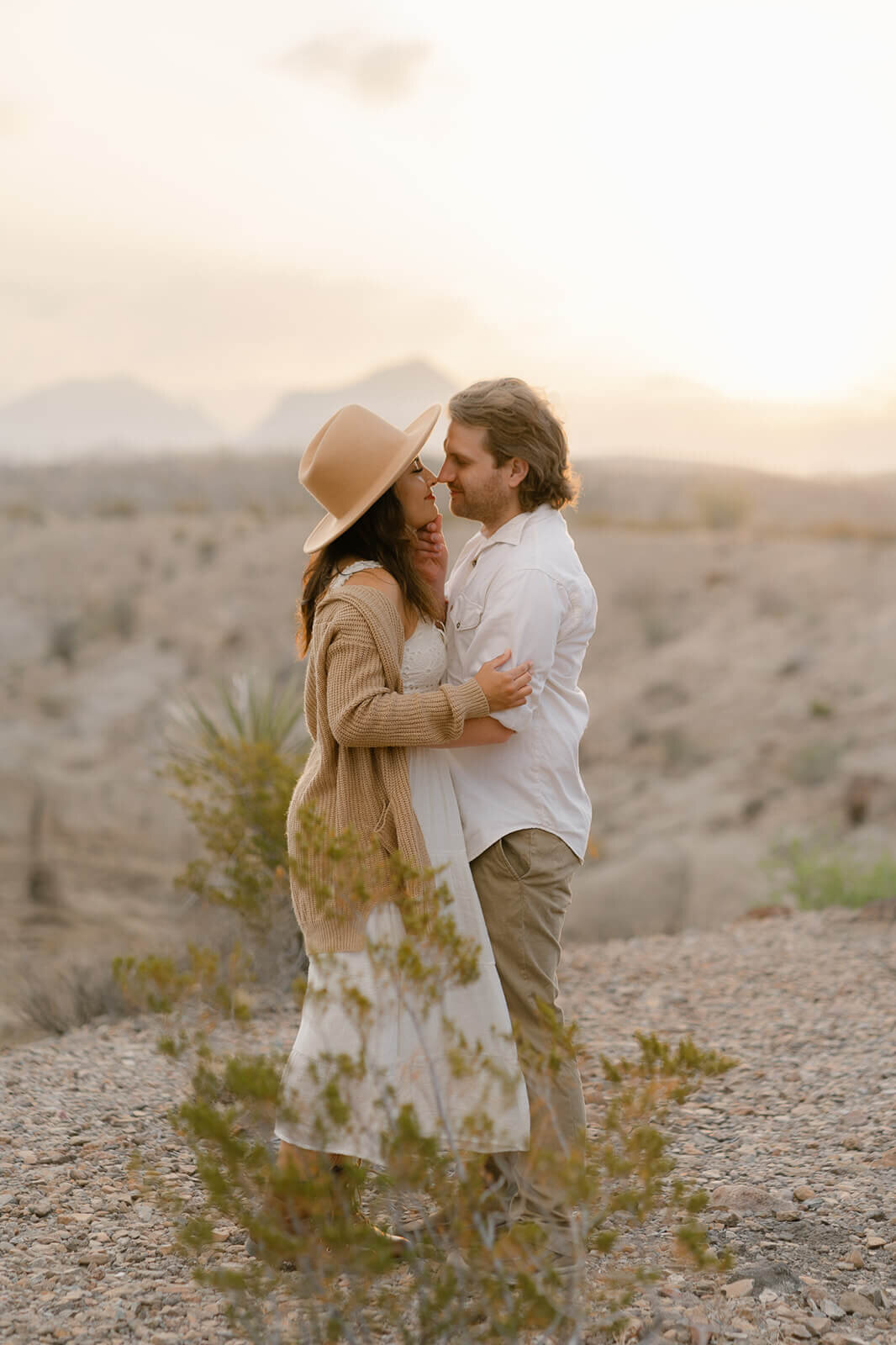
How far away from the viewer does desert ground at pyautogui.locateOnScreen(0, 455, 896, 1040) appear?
36.6 feet

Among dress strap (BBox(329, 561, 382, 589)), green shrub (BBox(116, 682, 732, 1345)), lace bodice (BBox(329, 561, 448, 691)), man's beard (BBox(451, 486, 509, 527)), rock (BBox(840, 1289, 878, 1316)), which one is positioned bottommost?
rock (BBox(840, 1289, 878, 1316))

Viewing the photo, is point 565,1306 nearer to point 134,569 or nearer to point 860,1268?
point 860,1268

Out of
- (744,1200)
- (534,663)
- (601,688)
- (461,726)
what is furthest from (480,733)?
(601,688)

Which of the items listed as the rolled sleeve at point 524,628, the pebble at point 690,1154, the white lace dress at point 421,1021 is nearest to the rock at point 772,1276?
the pebble at point 690,1154

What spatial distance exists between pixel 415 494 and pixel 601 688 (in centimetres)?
1689

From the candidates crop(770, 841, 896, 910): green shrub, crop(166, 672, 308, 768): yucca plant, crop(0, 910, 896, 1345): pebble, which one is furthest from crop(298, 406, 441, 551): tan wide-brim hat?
crop(770, 841, 896, 910): green shrub

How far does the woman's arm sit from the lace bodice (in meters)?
0.18

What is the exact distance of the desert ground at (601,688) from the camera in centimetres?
1115

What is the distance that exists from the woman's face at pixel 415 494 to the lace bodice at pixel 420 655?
182mm

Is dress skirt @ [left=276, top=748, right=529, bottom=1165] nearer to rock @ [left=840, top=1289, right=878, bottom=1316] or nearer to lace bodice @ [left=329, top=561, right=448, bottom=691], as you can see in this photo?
lace bodice @ [left=329, top=561, right=448, bottom=691]

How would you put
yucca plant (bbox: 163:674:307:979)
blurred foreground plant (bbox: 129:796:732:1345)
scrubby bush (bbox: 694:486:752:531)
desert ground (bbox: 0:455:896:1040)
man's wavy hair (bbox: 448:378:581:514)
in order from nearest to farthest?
blurred foreground plant (bbox: 129:796:732:1345) < man's wavy hair (bbox: 448:378:581:514) < yucca plant (bbox: 163:674:307:979) < desert ground (bbox: 0:455:896:1040) < scrubby bush (bbox: 694:486:752:531)

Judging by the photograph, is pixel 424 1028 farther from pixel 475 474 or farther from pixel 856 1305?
pixel 475 474

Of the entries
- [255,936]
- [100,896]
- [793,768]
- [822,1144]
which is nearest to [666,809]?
[793,768]

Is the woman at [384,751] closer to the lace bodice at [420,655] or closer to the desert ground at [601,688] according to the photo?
the lace bodice at [420,655]
